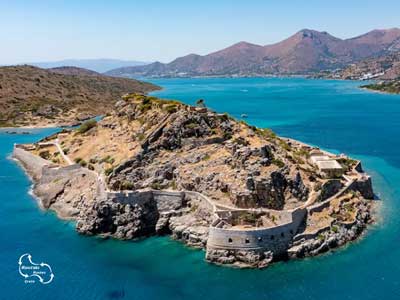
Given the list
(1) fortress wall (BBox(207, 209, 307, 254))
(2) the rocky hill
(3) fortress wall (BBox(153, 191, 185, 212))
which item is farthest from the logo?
(2) the rocky hill

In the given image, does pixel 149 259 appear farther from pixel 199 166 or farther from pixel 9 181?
pixel 9 181

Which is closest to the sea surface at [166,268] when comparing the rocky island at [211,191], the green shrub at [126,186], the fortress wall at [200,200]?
the rocky island at [211,191]

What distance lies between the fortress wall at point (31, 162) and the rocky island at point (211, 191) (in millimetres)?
7844

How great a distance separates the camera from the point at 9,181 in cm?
7788

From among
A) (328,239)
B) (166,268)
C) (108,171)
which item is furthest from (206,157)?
(328,239)

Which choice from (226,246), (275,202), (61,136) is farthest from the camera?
(61,136)

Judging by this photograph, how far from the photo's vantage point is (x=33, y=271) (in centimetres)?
4534

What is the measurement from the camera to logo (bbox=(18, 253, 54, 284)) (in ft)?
144

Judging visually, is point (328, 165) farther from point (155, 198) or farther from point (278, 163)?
point (155, 198)

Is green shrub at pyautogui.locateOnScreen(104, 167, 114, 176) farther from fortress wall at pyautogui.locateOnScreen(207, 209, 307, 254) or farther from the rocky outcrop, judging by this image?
the rocky outcrop

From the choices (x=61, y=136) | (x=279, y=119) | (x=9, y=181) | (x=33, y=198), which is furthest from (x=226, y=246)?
(x=279, y=119)

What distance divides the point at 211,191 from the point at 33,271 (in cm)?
2105

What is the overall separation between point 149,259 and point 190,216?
7.91 m

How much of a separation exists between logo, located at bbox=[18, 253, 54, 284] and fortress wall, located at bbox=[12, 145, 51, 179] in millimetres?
30084
